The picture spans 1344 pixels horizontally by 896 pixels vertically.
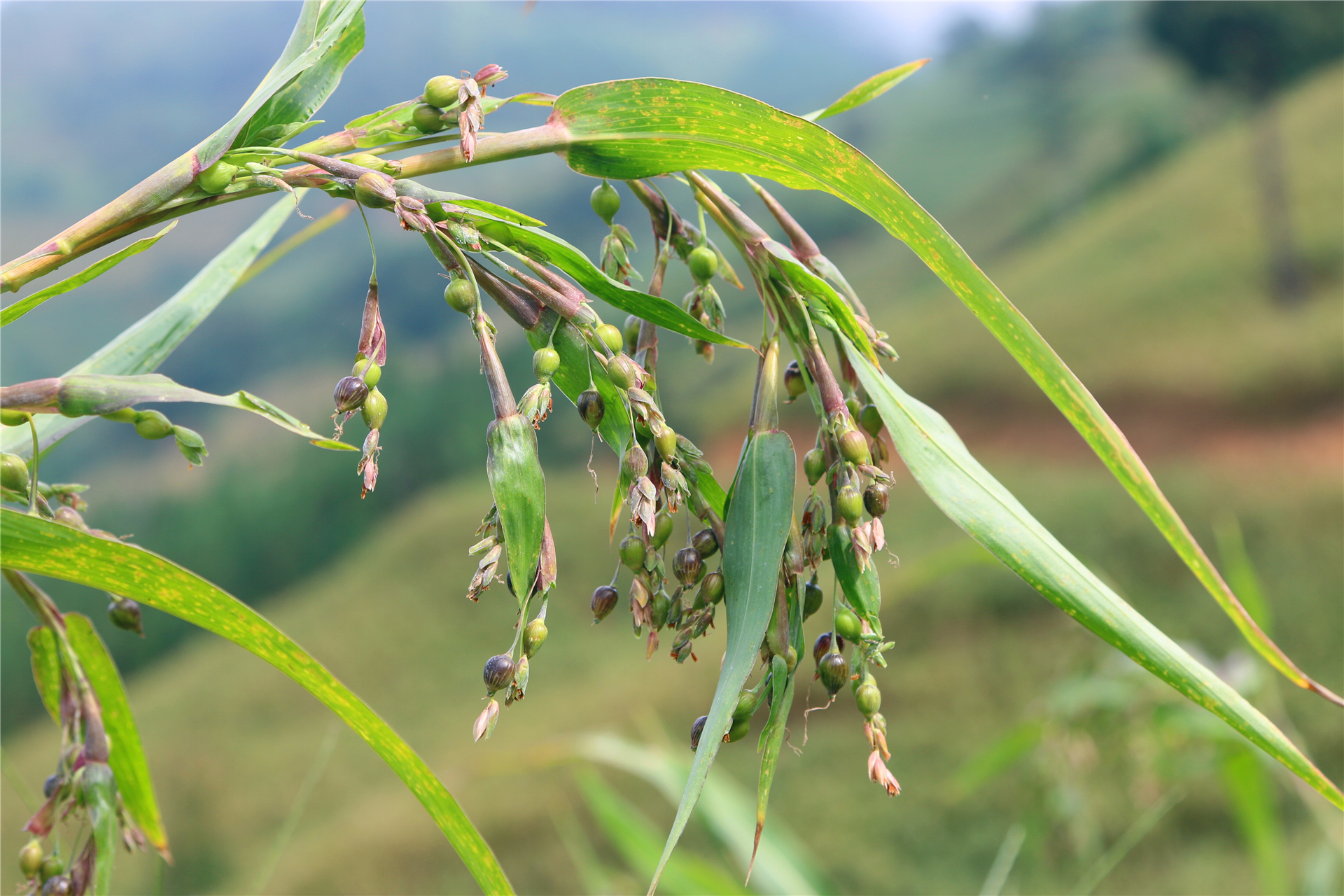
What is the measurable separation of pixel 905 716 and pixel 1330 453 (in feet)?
6.31

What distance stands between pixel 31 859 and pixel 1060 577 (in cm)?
44

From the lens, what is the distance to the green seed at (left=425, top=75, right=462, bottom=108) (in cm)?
24

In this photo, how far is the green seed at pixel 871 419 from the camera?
278 millimetres

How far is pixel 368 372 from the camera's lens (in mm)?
212

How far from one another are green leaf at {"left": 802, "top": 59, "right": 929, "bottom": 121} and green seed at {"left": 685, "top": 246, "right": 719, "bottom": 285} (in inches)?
3.6

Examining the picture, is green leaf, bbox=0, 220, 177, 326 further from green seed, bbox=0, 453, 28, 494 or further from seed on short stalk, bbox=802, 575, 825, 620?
seed on short stalk, bbox=802, 575, 825, 620

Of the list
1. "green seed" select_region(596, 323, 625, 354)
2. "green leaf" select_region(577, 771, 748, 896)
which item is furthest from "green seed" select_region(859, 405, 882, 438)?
"green leaf" select_region(577, 771, 748, 896)

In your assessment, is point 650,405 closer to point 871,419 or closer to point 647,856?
point 871,419

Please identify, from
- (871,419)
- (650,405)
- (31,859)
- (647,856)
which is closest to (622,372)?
(650,405)

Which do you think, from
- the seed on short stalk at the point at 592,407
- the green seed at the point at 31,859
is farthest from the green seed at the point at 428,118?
the green seed at the point at 31,859

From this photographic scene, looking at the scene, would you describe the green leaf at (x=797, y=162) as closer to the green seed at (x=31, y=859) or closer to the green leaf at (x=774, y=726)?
the green leaf at (x=774, y=726)

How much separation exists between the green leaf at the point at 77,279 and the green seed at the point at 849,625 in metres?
0.26

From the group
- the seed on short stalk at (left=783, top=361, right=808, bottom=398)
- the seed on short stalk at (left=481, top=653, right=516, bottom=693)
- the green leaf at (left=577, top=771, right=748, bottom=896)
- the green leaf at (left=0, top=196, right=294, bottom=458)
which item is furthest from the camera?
the green leaf at (left=577, top=771, right=748, bottom=896)

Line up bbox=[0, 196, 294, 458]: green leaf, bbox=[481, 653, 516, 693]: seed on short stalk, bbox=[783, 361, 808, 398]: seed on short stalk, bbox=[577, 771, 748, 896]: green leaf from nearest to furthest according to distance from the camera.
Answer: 1. bbox=[481, 653, 516, 693]: seed on short stalk
2. bbox=[783, 361, 808, 398]: seed on short stalk
3. bbox=[0, 196, 294, 458]: green leaf
4. bbox=[577, 771, 748, 896]: green leaf
